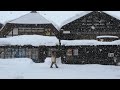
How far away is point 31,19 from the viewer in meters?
29.5

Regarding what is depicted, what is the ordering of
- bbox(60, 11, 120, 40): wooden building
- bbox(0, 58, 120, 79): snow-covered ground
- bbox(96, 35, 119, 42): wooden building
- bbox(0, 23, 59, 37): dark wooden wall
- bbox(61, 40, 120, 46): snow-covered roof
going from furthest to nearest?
bbox(0, 23, 59, 37): dark wooden wall < bbox(60, 11, 120, 40): wooden building < bbox(96, 35, 119, 42): wooden building < bbox(61, 40, 120, 46): snow-covered roof < bbox(0, 58, 120, 79): snow-covered ground

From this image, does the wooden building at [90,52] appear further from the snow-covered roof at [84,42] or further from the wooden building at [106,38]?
the wooden building at [106,38]

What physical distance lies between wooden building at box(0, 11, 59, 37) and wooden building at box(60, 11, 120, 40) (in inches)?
67.7

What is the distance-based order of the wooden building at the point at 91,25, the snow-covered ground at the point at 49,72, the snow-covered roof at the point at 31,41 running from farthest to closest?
the wooden building at the point at 91,25 → the snow-covered roof at the point at 31,41 → the snow-covered ground at the point at 49,72

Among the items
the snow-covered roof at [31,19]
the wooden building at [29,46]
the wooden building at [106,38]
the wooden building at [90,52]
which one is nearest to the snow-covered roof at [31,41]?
the wooden building at [29,46]

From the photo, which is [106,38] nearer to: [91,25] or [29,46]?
[91,25]

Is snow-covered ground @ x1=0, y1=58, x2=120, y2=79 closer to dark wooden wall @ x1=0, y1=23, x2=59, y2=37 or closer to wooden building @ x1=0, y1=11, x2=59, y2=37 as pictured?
dark wooden wall @ x1=0, y1=23, x2=59, y2=37

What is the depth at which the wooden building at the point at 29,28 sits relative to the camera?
1107 inches

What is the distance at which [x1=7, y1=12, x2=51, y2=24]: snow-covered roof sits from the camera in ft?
93.7

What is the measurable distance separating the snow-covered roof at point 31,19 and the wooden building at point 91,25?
300 centimetres

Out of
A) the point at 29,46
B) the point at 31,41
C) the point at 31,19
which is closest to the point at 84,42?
the point at 31,41

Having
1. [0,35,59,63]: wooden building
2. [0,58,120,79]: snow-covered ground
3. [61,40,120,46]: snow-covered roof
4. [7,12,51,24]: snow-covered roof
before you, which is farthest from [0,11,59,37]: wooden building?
[0,58,120,79]: snow-covered ground
